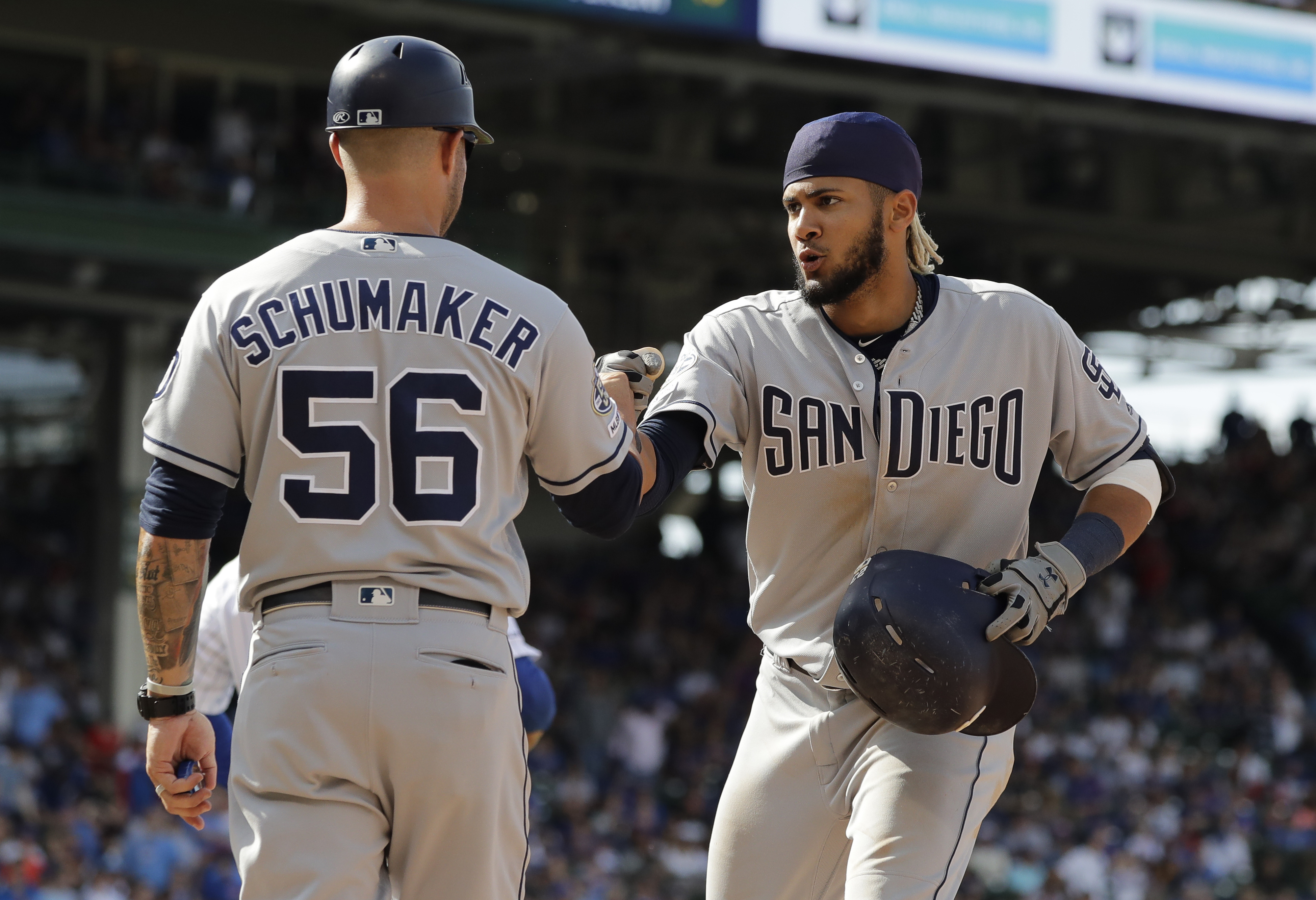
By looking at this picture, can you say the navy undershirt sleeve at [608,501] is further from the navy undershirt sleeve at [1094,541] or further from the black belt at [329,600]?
the navy undershirt sleeve at [1094,541]

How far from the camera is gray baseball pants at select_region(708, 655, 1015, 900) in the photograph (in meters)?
3.98

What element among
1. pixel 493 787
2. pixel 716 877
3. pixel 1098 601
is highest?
pixel 493 787

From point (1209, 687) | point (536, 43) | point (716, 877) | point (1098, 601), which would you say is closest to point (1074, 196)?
point (1098, 601)

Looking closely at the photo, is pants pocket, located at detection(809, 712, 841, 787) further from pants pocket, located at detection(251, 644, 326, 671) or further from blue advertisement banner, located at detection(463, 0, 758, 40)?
blue advertisement banner, located at detection(463, 0, 758, 40)

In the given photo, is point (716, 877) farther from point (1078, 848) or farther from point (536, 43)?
point (536, 43)

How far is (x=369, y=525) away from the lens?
3209 millimetres

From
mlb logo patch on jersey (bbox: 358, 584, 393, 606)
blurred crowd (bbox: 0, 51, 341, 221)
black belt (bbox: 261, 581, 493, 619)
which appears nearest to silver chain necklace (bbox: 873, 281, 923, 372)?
black belt (bbox: 261, 581, 493, 619)

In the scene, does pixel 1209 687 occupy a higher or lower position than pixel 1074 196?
lower

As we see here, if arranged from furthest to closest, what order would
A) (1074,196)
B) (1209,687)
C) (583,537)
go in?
(583,537) < (1074,196) < (1209,687)

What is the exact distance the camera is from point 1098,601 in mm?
23438

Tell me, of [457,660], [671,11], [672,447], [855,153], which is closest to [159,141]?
[671,11]

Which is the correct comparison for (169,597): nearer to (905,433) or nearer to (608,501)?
(608,501)

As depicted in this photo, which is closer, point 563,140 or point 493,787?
point 493,787

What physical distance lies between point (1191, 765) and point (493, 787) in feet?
58.6
